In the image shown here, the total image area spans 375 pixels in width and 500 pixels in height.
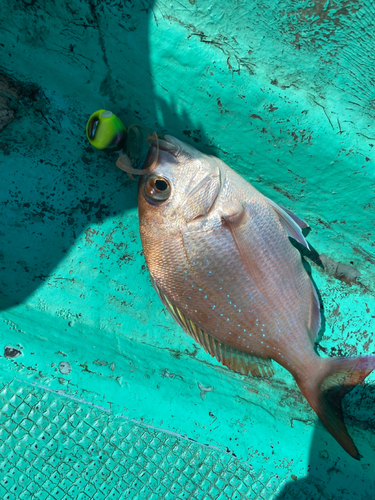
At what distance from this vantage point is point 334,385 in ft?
5.55

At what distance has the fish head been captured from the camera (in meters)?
1.48

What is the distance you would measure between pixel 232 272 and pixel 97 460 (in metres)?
1.36

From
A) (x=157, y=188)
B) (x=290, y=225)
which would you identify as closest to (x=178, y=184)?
(x=157, y=188)

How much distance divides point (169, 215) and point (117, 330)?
0.98 m

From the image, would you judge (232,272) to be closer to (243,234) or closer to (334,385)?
(243,234)

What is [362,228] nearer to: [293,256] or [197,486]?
[293,256]

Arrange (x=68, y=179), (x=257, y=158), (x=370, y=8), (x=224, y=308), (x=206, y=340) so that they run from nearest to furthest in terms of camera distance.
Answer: (x=370, y=8) → (x=224, y=308) → (x=206, y=340) → (x=257, y=158) → (x=68, y=179)

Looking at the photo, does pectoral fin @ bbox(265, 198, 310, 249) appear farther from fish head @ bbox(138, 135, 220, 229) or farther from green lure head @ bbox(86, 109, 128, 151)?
green lure head @ bbox(86, 109, 128, 151)

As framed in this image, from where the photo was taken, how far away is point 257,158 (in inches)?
72.8

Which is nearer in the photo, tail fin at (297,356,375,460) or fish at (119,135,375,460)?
fish at (119,135,375,460)

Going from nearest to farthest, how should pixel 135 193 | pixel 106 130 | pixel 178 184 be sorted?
1. pixel 178 184
2. pixel 106 130
3. pixel 135 193

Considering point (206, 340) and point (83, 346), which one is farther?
point (83, 346)

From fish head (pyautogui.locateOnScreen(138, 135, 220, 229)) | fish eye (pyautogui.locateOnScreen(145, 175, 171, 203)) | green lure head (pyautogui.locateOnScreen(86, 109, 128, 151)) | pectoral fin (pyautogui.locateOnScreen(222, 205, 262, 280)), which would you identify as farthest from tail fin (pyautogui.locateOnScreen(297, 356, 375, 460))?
green lure head (pyautogui.locateOnScreen(86, 109, 128, 151))

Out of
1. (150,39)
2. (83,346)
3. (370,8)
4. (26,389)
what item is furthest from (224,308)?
(370,8)
